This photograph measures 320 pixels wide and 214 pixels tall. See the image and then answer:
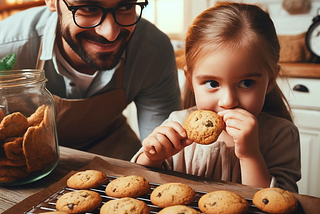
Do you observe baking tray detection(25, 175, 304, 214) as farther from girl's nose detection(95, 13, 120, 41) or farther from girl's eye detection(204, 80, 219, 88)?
girl's nose detection(95, 13, 120, 41)

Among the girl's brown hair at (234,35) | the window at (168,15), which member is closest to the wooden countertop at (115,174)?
the girl's brown hair at (234,35)

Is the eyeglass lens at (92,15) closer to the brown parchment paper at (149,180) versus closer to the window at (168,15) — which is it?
the brown parchment paper at (149,180)

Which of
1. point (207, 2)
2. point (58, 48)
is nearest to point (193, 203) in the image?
point (58, 48)

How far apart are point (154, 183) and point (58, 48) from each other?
97 cm

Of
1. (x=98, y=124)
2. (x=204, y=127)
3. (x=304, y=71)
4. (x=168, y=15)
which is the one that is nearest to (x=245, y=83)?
(x=204, y=127)

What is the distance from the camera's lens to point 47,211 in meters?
0.62

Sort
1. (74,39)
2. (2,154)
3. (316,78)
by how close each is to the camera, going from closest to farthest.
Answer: (2,154), (74,39), (316,78)

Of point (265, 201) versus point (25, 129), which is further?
point (25, 129)

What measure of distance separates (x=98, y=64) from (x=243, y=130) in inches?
30.9

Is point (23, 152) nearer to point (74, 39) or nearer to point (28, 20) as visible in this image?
point (74, 39)

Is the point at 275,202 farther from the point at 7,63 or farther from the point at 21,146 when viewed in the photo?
the point at 7,63

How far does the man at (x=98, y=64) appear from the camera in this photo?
1.22 metres

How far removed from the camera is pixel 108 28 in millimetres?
1142

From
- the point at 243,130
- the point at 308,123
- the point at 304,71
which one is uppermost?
the point at 243,130
